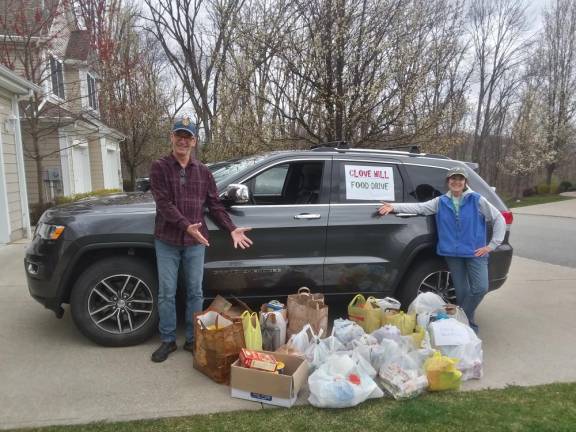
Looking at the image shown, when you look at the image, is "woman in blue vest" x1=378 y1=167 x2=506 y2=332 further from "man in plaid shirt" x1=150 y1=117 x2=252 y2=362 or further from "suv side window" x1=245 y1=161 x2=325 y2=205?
"man in plaid shirt" x1=150 y1=117 x2=252 y2=362

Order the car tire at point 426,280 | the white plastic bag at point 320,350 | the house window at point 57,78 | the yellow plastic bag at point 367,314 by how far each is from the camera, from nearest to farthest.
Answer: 1. the white plastic bag at point 320,350
2. the yellow plastic bag at point 367,314
3. the car tire at point 426,280
4. the house window at point 57,78

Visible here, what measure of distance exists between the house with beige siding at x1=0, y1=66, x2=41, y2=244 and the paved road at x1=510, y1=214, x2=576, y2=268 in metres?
10.3

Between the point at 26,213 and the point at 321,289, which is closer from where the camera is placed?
the point at 321,289

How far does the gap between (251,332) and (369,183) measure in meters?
1.82

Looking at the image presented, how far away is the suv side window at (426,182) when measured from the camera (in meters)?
4.49

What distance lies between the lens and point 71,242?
3742mm

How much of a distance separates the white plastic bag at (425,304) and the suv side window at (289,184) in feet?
4.18

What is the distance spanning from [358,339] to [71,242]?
248 centimetres

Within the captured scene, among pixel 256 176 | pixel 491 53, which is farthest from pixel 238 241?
pixel 491 53

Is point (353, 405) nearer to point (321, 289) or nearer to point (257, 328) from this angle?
point (257, 328)

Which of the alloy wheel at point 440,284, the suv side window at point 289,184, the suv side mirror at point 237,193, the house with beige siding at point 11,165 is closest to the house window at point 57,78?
the house with beige siding at point 11,165

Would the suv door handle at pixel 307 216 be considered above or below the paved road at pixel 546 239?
above

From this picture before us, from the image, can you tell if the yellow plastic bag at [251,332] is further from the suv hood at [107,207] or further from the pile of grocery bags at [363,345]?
the suv hood at [107,207]

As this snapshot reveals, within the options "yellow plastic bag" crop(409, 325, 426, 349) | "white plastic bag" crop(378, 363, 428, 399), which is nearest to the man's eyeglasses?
"white plastic bag" crop(378, 363, 428, 399)
